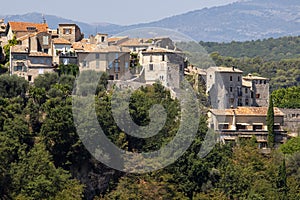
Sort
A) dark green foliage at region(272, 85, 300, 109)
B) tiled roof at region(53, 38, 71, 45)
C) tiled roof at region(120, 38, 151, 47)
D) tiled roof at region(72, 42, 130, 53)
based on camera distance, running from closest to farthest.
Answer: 1. tiled roof at region(72, 42, 130, 53)
2. tiled roof at region(53, 38, 71, 45)
3. tiled roof at region(120, 38, 151, 47)
4. dark green foliage at region(272, 85, 300, 109)

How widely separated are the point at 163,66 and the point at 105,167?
7892 millimetres

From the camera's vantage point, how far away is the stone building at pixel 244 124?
3722 cm

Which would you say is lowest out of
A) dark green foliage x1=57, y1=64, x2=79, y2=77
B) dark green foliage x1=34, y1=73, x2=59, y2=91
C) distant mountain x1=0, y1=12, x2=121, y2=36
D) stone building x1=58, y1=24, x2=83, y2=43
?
dark green foliage x1=34, y1=73, x2=59, y2=91

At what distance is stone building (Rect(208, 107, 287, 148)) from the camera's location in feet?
122

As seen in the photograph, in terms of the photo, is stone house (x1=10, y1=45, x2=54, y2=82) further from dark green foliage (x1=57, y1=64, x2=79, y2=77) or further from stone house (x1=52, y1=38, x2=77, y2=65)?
stone house (x1=52, y1=38, x2=77, y2=65)

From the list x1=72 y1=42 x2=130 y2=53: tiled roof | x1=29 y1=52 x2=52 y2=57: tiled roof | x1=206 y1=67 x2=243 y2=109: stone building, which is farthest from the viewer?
x1=206 y1=67 x2=243 y2=109: stone building

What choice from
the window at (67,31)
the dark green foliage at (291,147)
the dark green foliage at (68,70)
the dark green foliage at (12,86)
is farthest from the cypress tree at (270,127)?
the window at (67,31)

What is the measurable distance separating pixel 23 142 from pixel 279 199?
10979 millimetres

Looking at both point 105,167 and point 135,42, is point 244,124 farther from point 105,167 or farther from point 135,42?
point 135,42

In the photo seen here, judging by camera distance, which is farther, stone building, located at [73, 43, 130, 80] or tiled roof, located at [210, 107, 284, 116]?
stone building, located at [73, 43, 130, 80]

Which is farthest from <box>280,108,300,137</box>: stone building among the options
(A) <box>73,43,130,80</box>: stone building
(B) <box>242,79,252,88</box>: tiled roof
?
(A) <box>73,43,130,80</box>: stone building

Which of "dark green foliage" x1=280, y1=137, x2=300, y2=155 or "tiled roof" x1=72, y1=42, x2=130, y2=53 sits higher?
"tiled roof" x1=72, y1=42, x2=130, y2=53

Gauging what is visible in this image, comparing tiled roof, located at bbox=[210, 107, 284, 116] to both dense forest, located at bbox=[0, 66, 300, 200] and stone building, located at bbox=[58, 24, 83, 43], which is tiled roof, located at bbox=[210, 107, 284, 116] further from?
stone building, located at bbox=[58, 24, 83, 43]

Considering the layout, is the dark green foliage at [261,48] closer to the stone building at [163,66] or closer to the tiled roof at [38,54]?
the stone building at [163,66]
